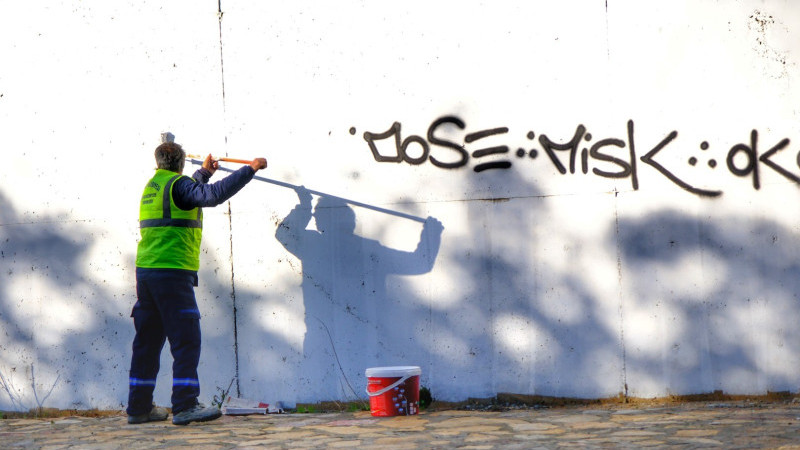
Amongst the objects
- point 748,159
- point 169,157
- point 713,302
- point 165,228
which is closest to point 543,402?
point 713,302

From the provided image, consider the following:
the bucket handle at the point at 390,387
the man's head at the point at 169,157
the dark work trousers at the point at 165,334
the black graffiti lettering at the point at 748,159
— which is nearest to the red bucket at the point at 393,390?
the bucket handle at the point at 390,387

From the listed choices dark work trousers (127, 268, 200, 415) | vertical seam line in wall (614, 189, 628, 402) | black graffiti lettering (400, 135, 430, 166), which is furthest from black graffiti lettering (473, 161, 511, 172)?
dark work trousers (127, 268, 200, 415)

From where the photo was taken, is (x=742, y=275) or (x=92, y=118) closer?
(x=742, y=275)

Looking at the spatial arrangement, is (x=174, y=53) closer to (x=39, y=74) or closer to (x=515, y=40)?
(x=39, y=74)

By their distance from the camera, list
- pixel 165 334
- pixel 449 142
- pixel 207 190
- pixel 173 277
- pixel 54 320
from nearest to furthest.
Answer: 1. pixel 207 190
2. pixel 173 277
3. pixel 165 334
4. pixel 449 142
5. pixel 54 320

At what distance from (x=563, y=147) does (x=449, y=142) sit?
0.76m

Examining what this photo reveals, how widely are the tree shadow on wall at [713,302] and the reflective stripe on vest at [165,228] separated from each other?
2.83 metres

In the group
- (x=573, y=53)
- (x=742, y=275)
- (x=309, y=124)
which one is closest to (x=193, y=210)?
(x=309, y=124)

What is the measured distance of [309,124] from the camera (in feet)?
21.2

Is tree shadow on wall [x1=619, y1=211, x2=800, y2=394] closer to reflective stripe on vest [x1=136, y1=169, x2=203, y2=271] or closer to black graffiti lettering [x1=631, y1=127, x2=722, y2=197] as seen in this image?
black graffiti lettering [x1=631, y1=127, x2=722, y2=197]

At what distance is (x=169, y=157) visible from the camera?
6125 millimetres

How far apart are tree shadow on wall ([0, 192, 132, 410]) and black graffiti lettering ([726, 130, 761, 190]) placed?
423 cm

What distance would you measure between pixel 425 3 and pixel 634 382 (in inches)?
113

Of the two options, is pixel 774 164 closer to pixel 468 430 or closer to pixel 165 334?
pixel 468 430
